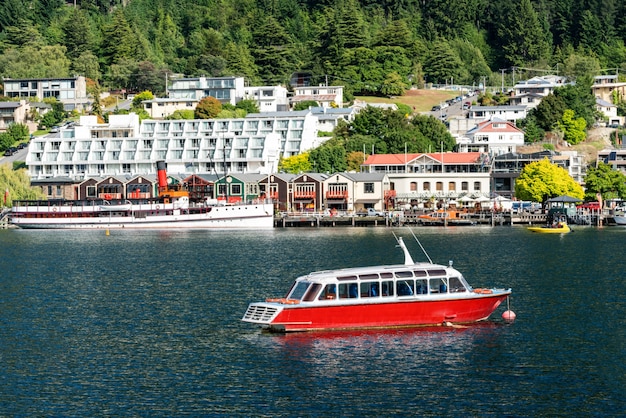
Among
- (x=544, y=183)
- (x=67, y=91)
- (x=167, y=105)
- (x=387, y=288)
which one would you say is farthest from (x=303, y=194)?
(x=387, y=288)

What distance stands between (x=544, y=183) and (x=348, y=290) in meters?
88.4

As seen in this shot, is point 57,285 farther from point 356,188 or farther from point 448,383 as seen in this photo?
point 356,188

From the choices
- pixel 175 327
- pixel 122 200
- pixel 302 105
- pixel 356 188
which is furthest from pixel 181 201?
pixel 175 327

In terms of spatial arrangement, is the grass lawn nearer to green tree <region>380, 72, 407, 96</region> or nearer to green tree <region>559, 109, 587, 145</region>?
green tree <region>380, 72, 407, 96</region>

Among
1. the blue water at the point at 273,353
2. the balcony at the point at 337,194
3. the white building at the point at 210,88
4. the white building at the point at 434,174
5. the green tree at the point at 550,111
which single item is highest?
the white building at the point at 210,88

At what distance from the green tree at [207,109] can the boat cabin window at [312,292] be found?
13496 cm

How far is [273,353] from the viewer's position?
43719 millimetres

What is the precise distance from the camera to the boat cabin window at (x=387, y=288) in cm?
4641

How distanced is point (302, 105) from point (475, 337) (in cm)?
14211

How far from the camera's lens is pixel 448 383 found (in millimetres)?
38969

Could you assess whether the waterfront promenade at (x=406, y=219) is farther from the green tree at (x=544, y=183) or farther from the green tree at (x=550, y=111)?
the green tree at (x=550, y=111)

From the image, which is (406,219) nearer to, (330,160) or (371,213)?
(371,213)

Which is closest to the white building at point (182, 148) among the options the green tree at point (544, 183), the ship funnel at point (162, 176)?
the ship funnel at point (162, 176)

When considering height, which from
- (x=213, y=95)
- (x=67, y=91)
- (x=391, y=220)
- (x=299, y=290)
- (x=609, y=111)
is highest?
(x=67, y=91)
